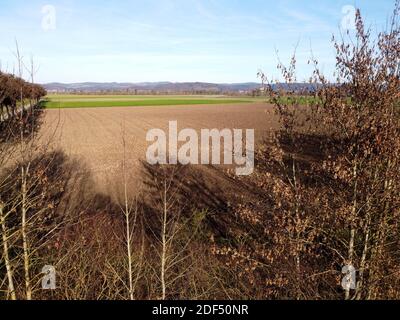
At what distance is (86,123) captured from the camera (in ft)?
216

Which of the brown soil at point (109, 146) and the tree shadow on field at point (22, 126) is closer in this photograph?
the tree shadow on field at point (22, 126)

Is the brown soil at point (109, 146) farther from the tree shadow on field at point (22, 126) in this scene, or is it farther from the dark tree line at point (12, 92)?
the tree shadow on field at point (22, 126)

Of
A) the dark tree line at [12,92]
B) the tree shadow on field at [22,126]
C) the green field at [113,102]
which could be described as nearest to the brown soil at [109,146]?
the dark tree line at [12,92]

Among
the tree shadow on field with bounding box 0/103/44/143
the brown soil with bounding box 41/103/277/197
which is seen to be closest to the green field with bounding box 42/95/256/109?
the brown soil with bounding box 41/103/277/197

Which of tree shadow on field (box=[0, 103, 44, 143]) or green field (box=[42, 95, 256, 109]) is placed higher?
green field (box=[42, 95, 256, 109])

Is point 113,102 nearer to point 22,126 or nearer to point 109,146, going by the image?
point 109,146

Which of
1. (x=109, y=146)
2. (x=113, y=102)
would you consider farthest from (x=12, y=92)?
(x=113, y=102)

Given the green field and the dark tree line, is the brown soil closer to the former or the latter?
the dark tree line

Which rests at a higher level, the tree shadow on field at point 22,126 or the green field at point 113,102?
the green field at point 113,102

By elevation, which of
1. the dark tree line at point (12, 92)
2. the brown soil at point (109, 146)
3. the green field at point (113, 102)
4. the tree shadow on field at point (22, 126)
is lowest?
the brown soil at point (109, 146)

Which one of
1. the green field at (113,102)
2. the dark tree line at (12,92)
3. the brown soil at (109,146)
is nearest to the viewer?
the dark tree line at (12,92)
